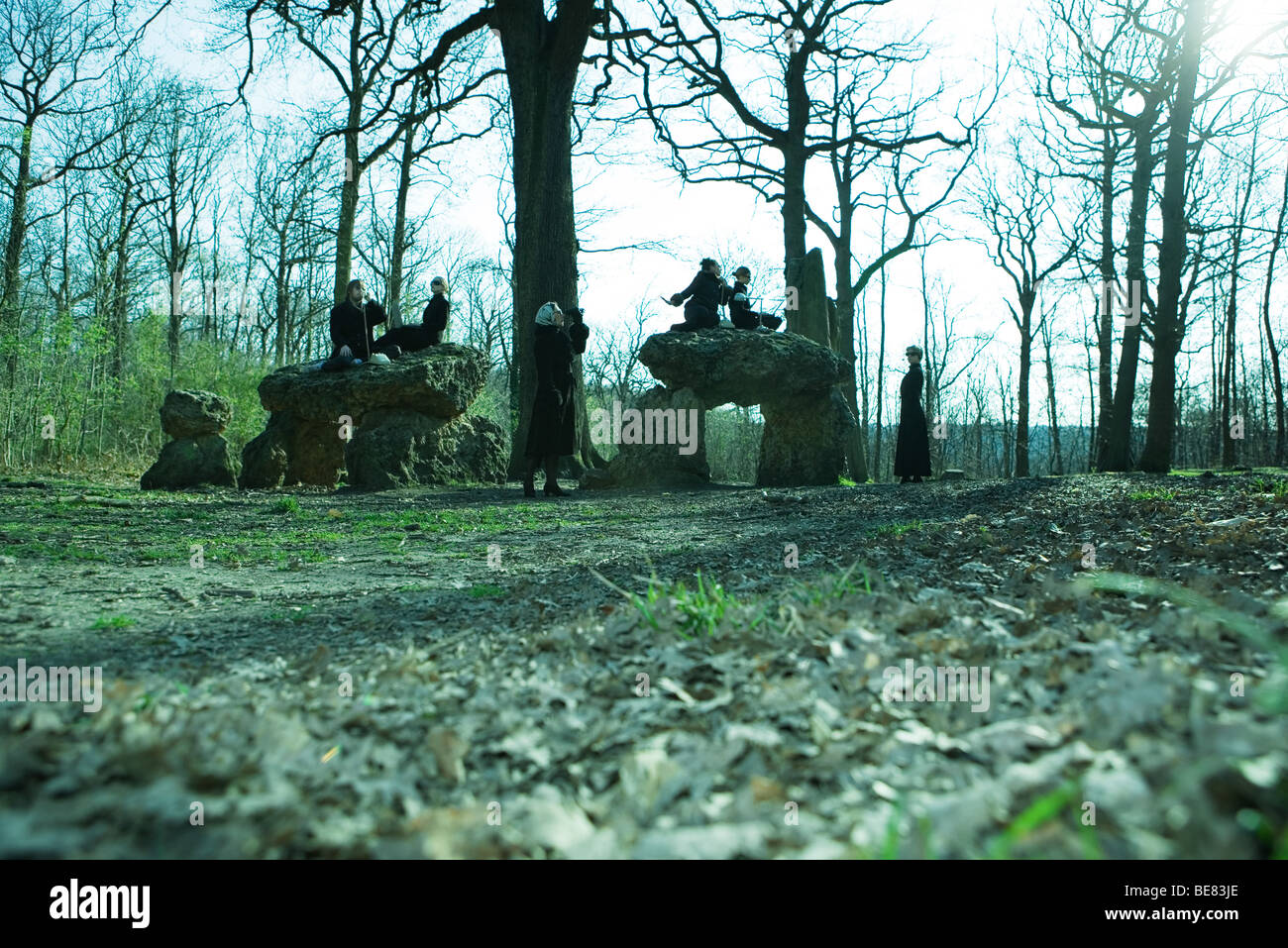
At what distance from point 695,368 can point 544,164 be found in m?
4.47

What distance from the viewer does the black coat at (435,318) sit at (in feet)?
42.3

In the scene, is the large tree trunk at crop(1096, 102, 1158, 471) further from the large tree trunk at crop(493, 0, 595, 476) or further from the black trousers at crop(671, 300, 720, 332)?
the large tree trunk at crop(493, 0, 595, 476)

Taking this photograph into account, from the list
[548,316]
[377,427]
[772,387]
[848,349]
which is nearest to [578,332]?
[548,316]

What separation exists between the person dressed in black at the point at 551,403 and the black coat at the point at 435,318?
2.92 m

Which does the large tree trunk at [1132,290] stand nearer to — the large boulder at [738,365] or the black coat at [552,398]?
the large boulder at [738,365]

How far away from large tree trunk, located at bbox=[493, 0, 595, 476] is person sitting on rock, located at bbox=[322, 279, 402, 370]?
2238mm

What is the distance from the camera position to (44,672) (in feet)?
10.1

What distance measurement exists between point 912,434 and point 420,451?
7787 mm

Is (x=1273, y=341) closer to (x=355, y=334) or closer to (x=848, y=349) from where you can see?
(x=848, y=349)

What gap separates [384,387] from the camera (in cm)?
1177

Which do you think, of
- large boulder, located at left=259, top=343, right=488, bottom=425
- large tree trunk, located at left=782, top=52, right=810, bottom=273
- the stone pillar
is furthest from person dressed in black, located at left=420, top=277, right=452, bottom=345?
large tree trunk, located at left=782, top=52, right=810, bottom=273

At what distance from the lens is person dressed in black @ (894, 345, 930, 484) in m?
13.0
